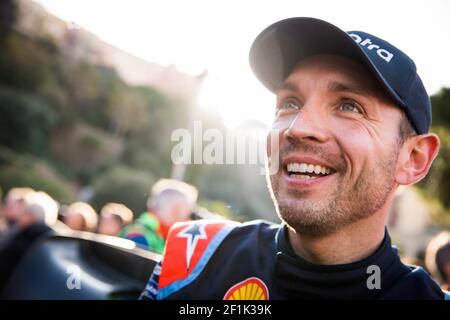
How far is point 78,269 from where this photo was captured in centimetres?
201

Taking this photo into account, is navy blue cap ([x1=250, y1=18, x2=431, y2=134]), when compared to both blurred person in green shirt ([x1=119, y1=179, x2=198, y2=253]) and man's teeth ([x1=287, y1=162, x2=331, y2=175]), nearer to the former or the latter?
man's teeth ([x1=287, y1=162, x2=331, y2=175])

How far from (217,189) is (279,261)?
26.1ft

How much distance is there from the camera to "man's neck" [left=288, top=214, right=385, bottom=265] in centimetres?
142

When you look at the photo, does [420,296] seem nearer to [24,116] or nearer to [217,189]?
[217,189]

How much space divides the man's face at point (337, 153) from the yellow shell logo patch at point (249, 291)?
0.27m

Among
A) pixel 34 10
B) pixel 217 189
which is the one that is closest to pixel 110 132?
pixel 34 10

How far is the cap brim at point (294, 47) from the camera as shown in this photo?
54.2 inches

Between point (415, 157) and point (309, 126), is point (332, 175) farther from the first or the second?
point (415, 157)

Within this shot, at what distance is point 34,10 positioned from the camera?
1792cm

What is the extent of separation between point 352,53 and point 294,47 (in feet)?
0.83

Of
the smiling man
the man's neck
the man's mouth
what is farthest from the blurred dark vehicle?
the man's mouth

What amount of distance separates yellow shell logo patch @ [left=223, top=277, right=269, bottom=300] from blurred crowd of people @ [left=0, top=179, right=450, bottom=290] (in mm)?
1263

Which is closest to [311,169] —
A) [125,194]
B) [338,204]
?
[338,204]

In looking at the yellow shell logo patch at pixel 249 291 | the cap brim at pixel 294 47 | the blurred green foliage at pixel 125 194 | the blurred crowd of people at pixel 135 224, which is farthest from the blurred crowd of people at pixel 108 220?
the blurred green foliage at pixel 125 194
